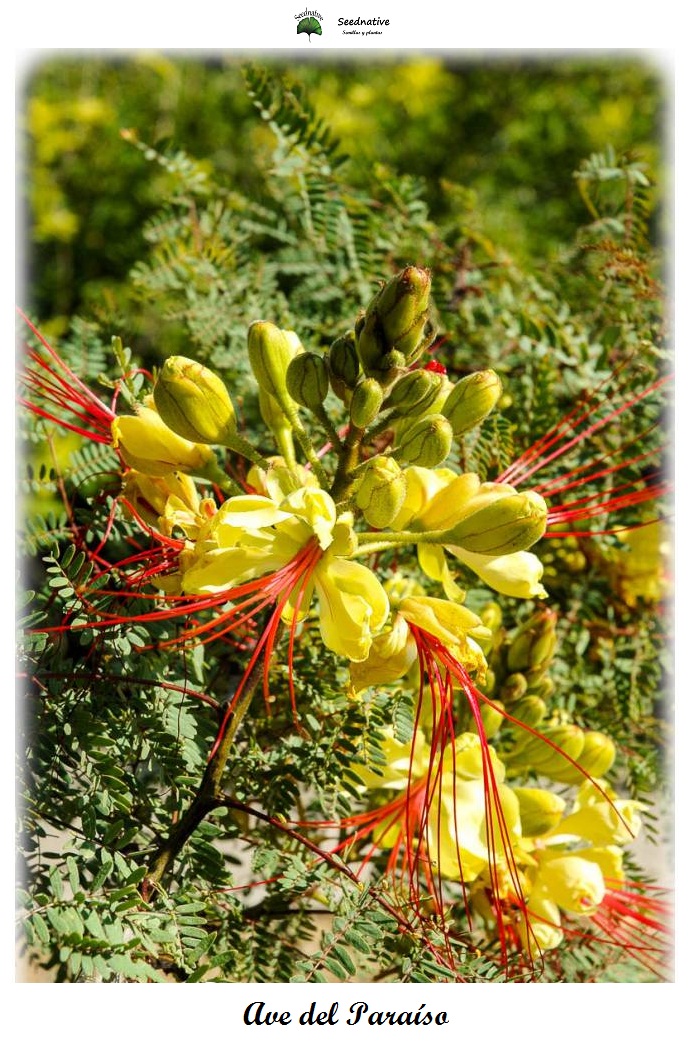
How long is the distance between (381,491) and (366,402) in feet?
0.20

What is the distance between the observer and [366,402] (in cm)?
66

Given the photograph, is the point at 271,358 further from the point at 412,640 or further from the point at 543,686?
the point at 543,686

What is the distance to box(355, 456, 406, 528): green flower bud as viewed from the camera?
0.65 metres

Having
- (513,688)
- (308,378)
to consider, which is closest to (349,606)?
(308,378)

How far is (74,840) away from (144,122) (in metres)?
1.48

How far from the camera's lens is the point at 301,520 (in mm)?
658

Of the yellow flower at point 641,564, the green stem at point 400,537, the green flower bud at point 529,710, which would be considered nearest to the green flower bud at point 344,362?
the green stem at point 400,537

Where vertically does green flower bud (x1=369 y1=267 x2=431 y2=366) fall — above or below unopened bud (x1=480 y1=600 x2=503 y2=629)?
above

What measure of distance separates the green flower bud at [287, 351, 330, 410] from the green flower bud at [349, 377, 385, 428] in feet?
0.08

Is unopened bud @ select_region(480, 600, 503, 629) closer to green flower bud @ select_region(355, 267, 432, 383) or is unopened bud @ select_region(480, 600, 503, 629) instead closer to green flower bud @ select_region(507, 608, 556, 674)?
green flower bud @ select_region(507, 608, 556, 674)

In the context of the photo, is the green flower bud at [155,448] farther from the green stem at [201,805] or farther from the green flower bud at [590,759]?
the green flower bud at [590,759]

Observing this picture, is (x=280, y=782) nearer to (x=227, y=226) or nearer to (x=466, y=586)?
(x=466, y=586)

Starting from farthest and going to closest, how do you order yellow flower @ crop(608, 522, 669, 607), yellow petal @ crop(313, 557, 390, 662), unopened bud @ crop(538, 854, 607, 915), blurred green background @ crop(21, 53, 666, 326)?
blurred green background @ crop(21, 53, 666, 326) < yellow flower @ crop(608, 522, 669, 607) < unopened bud @ crop(538, 854, 607, 915) < yellow petal @ crop(313, 557, 390, 662)

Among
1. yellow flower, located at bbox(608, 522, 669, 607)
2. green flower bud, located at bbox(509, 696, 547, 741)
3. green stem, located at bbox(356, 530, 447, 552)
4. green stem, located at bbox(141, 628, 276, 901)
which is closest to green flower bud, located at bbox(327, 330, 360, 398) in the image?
green stem, located at bbox(356, 530, 447, 552)
